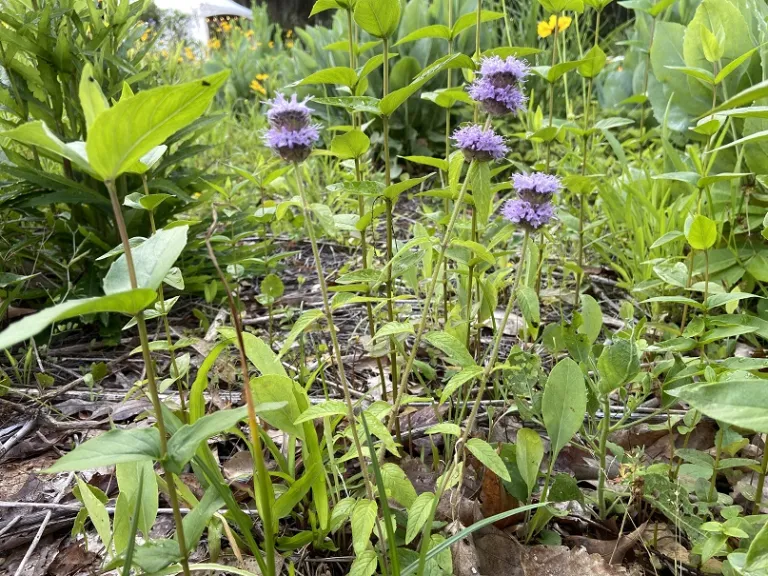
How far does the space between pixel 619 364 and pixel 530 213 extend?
0.26 m

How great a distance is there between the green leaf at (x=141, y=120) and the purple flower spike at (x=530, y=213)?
1.56 ft

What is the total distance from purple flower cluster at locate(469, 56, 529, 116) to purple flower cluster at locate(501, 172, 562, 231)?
0.36ft

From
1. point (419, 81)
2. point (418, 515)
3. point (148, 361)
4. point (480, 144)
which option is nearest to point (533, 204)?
point (480, 144)

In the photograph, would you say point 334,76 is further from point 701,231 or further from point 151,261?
point 701,231

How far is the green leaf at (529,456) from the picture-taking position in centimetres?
90

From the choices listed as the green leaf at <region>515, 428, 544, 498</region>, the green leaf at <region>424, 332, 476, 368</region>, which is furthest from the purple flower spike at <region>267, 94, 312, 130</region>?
the green leaf at <region>515, 428, 544, 498</region>

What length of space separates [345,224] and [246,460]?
483 mm

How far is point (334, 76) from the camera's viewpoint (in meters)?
0.97

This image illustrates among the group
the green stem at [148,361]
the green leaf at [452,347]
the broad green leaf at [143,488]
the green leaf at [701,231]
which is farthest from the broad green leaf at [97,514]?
the green leaf at [701,231]

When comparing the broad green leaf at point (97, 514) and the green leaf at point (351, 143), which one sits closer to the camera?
the broad green leaf at point (97, 514)

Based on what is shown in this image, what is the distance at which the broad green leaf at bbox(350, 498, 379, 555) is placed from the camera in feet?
2.37

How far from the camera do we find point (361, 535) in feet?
2.39

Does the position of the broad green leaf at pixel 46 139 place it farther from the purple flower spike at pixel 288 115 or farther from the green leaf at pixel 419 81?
the green leaf at pixel 419 81

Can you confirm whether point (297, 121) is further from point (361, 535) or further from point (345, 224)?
point (361, 535)
